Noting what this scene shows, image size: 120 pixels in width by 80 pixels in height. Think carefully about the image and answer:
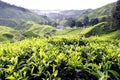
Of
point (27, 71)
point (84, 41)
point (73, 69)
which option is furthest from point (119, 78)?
point (84, 41)

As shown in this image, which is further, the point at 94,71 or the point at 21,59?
the point at 21,59

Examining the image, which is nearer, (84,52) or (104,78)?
(104,78)

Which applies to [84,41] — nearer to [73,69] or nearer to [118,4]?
[73,69]

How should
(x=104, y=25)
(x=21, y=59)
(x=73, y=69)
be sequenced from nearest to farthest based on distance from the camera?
(x=73, y=69), (x=21, y=59), (x=104, y=25)

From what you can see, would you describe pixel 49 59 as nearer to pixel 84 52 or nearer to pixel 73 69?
pixel 73 69

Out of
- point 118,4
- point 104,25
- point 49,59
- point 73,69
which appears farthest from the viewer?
point 104,25

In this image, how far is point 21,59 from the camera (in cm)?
858

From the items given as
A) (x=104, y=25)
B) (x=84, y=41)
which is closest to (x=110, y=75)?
(x=84, y=41)

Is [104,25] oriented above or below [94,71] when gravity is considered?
A: below

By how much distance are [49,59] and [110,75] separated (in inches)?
77.3

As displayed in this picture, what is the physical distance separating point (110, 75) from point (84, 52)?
7.41 ft

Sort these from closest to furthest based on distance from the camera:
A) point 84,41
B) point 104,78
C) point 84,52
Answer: point 104,78 → point 84,52 → point 84,41

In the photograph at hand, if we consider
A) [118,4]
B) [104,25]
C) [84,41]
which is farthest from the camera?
[104,25]

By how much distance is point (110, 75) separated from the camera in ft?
25.6
